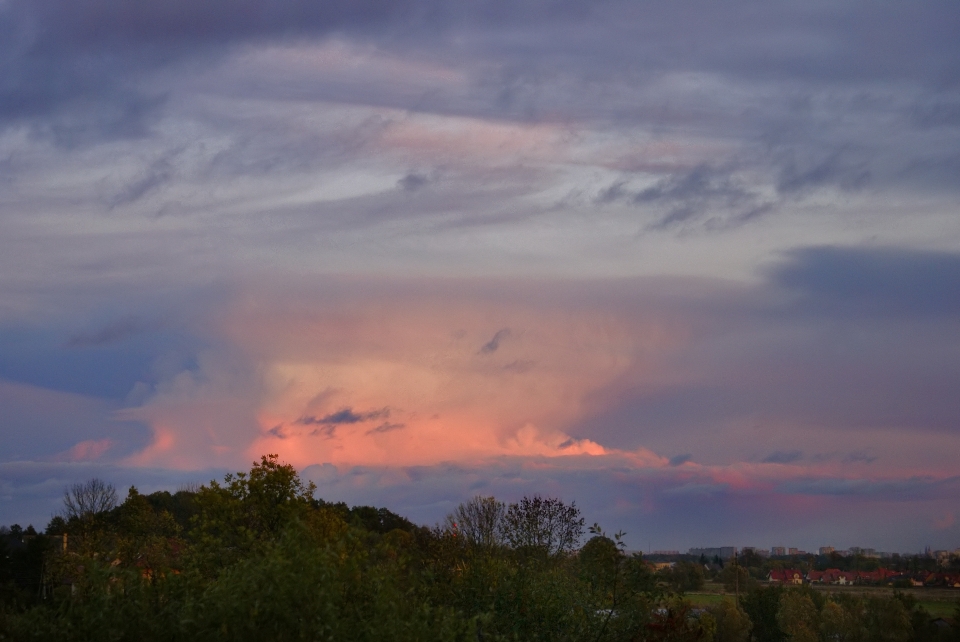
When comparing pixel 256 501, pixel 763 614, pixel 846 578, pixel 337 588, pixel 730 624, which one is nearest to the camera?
pixel 337 588

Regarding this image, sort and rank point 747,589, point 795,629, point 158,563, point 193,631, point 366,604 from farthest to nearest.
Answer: point 747,589, point 795,629, point 158,563, point 366,604, point 193,631

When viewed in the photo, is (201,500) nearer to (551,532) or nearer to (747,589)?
(551,532)

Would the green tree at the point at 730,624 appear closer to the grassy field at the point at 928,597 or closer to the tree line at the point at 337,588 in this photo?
the grassy field at the point at 928,597

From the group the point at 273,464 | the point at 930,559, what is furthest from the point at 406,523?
the point at 273,464

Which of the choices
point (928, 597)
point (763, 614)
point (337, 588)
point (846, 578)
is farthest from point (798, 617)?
point (337, 588)

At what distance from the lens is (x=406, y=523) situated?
390 ft

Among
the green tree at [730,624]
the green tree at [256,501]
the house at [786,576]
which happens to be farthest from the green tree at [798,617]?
the green tree at [256,501]

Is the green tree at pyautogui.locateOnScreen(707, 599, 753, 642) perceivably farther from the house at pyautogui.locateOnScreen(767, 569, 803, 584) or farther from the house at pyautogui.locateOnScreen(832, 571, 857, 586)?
the house at pyautogui.locateOnScreen(832, 571, 857, 586)

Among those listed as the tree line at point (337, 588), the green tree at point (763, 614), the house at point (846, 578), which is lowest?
the green tree at point (763, 614)

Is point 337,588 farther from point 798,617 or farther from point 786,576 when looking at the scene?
point 786,576

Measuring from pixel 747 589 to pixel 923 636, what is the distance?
41.9 m

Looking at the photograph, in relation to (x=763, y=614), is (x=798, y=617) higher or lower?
higher

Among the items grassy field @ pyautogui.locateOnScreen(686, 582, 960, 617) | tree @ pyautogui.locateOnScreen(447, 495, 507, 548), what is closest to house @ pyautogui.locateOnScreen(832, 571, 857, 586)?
grassy field @ pyautogui.locateOnScreen(686, 582, 960, 617)

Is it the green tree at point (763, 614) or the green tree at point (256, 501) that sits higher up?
the green tree at point (256, 501)
